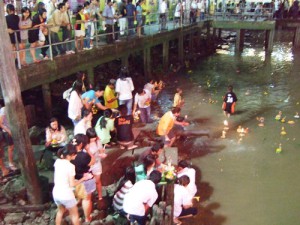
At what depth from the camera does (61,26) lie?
1070cm

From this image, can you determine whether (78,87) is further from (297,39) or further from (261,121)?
(297,39)

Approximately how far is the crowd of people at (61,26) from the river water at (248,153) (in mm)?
4214

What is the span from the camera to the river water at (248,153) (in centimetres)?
696

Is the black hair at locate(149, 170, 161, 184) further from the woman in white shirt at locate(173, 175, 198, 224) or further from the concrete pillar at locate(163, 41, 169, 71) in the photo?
the concrete pillar at locate(163, 41, 169, 71)

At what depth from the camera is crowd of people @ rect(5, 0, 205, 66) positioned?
9.27 m

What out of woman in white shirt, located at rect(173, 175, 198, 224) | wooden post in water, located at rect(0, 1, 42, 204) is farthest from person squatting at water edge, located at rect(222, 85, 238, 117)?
wooden post in water, located at rect(0, 1, 42, 204)

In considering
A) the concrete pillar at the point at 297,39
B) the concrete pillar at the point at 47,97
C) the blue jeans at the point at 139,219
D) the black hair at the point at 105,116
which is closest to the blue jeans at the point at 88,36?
the concrete pillar at the point at 47,97

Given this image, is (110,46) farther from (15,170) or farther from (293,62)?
(293,62)

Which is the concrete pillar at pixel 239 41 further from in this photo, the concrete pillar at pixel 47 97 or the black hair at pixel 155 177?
the black hair at pixel 155 177

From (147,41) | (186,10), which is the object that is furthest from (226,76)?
(186,10)

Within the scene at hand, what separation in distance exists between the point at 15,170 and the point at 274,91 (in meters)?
11.7

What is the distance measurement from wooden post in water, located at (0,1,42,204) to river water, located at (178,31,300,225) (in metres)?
3.22

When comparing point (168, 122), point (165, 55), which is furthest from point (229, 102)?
point (165, 55)

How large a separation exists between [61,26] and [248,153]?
6.84 m
